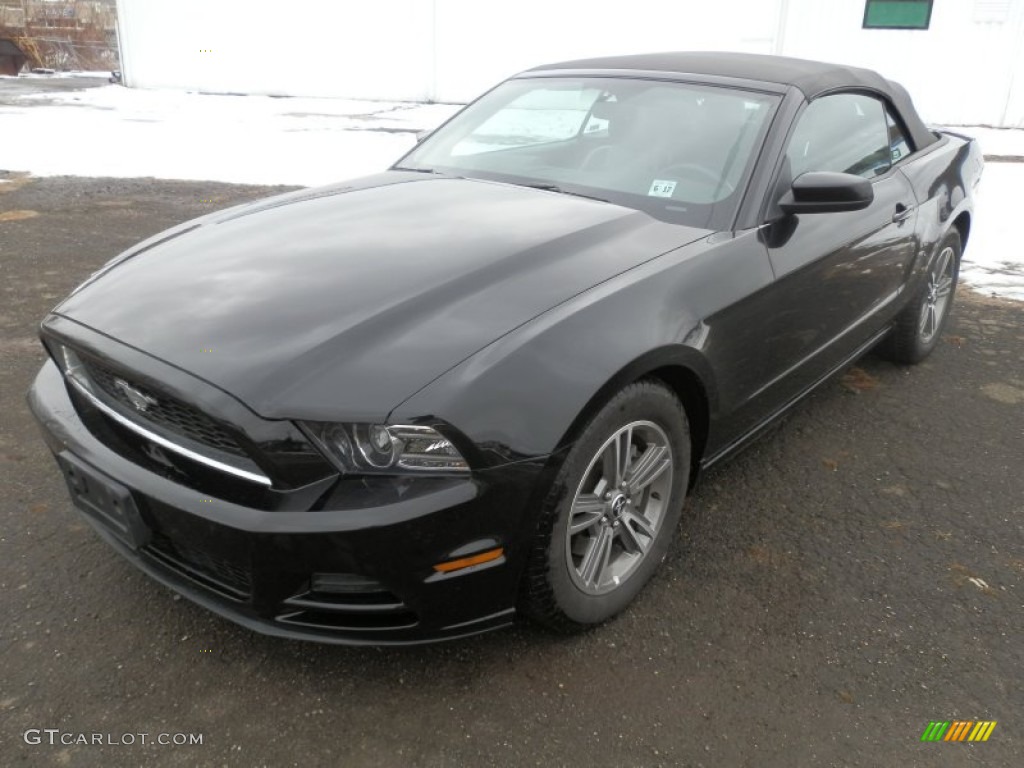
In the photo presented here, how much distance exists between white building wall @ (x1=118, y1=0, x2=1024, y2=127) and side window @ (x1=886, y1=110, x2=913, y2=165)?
9.54 metres

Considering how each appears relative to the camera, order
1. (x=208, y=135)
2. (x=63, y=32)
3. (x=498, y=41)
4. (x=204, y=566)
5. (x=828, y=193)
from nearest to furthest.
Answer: (x=204, y=566)
(x=828, y=193)
(x=208, y=135)
(x=498, y=41)
(x=63, y=32)

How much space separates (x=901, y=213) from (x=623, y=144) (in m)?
1.38

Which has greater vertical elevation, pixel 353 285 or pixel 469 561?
pixel 353 285

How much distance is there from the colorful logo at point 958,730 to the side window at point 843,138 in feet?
6.12

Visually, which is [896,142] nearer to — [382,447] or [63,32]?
[382,447]

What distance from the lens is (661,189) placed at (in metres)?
2.86

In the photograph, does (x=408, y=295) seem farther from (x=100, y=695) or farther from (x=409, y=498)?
(x=100, y=695)

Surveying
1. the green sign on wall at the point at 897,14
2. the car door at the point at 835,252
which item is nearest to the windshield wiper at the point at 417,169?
the car door at the point at 835,252

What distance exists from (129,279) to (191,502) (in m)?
0.87

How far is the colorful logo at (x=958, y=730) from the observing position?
2012 mm

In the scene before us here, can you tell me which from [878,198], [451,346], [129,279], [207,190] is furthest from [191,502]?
[207,190]

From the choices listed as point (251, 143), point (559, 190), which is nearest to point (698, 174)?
point (559, 190)

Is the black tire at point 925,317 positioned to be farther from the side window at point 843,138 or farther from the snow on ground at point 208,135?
the snow on ground at point 208,135

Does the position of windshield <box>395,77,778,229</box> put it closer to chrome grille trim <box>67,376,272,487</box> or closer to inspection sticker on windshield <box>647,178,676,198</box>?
inspection sticker on windshield <box>647,178,676,198</box>
